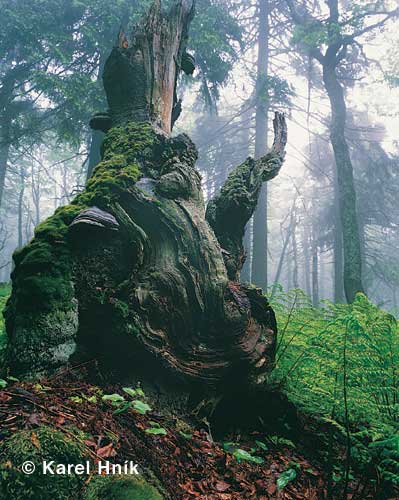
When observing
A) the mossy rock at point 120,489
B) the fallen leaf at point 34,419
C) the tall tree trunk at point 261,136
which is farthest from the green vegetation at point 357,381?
the tall tree trunk at point 261,136

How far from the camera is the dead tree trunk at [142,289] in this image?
9.24 feet

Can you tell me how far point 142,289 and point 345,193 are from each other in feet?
31.2

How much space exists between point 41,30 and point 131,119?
896 cm

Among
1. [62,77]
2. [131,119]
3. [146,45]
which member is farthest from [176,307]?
[62,77]

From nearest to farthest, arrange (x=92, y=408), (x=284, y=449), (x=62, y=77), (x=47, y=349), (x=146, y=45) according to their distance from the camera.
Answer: (x=92, y=408), (x=47, y=349), (x=284, y=449), (x=146, y=45), (x=62, y=77)

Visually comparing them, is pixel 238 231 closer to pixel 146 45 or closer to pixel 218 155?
pixel 146 45

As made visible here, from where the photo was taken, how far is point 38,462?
1.56 metres

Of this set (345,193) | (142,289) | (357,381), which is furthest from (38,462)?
(345,193)

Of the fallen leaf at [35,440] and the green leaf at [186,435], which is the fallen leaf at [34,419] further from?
the green leaf at [186,435]

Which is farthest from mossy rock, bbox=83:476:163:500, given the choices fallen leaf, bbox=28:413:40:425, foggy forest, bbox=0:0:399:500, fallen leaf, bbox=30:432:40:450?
fallen leaf, bbox=28:413:40:425

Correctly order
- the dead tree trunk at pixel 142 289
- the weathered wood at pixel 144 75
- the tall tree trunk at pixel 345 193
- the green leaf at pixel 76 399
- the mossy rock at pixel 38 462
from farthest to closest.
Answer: the tall tree trunk at pixel 345 193 → the weathered wood at pixel 144 75 → the dead tree trunk at pixel 142 289 → the green leaf at pixel 76 399 → the mossy rock at pixel 38 462

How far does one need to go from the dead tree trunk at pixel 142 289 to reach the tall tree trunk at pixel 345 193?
7273 mm

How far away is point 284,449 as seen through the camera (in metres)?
3.15

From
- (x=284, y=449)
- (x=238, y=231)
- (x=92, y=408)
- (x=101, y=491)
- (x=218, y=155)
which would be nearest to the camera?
(x=101, y=491)
